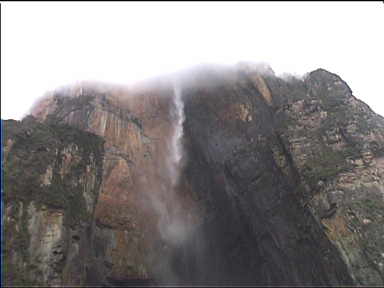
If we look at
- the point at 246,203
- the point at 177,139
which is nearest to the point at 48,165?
the point at 246,203

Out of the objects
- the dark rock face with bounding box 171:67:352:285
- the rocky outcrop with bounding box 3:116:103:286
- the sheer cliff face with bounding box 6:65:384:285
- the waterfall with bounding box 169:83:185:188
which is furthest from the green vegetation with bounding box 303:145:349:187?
the rocky outcrop with bounding box 3:116:103:286

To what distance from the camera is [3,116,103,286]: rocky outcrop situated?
24.8 metres

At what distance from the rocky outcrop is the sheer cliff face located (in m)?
2.22

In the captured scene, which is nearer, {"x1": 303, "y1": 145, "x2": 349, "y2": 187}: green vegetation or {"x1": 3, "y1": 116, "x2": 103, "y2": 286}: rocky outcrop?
{"x1": 3, "y1": 116, "x2": 103, "y2": 286}: rocky outcrop

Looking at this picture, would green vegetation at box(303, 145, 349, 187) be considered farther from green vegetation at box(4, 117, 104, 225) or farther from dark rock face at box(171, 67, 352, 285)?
green vegetation at box(4, 117, 104, 225)

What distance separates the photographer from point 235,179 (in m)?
42.3

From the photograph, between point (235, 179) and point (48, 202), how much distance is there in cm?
2201

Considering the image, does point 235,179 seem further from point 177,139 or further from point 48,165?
point 48,165

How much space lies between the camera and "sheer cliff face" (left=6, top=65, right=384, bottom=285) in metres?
33.3

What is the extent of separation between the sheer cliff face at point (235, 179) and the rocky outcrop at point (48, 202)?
2.22 m

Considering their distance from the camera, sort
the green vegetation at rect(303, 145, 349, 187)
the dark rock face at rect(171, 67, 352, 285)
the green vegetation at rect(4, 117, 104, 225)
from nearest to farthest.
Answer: the green vegetation at rect(4, 117, 104, 225) < the green vegetation at rect(303, 145, 349, 187) < the dark rock face at rect(171, 67, 352, 285)

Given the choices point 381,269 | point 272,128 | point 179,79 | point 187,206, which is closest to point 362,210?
point 381,269

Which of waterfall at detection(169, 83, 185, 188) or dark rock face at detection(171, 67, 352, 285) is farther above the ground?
waterfall at detection(169, 83, 185, 188)

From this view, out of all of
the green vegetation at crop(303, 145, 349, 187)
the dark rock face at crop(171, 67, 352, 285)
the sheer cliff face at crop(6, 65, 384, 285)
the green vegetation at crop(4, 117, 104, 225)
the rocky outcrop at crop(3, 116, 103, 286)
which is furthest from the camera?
the dark rock face at crop(171, 67, 352, 285)
